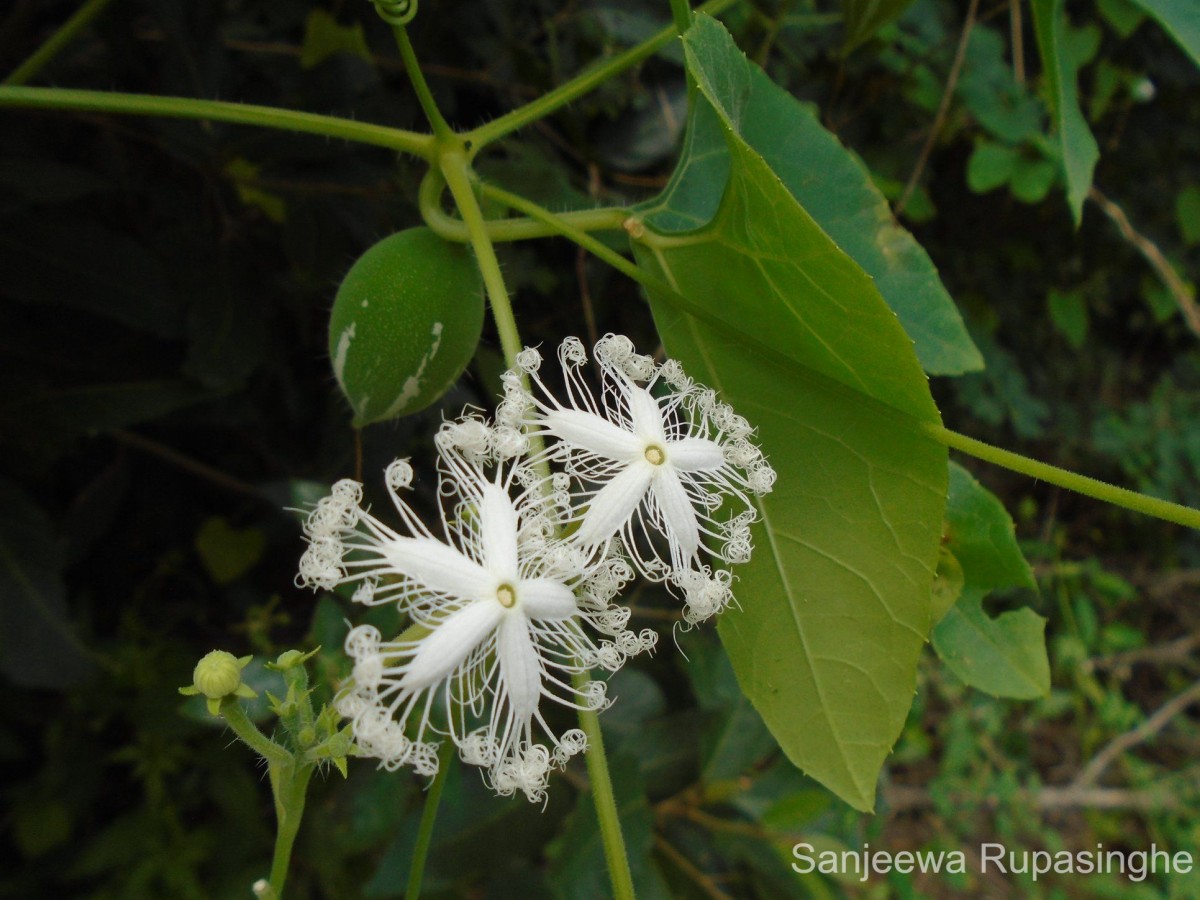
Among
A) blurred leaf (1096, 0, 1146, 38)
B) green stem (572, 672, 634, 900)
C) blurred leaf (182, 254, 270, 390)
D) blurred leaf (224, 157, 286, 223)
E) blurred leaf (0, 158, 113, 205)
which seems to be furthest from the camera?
blurred leaf (1096, 0, 1146, 38)

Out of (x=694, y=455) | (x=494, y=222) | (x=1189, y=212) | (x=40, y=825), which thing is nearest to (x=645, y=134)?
(x=494, y=222)

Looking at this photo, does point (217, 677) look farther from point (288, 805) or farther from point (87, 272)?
point (87, 272)

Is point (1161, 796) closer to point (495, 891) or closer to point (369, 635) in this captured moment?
point (495, 891)

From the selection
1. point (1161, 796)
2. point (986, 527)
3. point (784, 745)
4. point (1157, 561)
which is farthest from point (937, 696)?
point (784, 745)

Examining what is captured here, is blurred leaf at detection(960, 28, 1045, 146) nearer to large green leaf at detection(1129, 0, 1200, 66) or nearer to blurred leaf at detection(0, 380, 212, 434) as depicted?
large green leaf at detection(1129, 0, 1200, 66)

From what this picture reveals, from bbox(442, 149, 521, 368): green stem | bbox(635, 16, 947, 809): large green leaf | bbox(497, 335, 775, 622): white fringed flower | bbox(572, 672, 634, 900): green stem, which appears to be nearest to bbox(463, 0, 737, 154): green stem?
bbox(442, 149, 521, 368): green stem

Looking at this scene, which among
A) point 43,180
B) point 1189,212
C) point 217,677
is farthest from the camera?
point 1189,212

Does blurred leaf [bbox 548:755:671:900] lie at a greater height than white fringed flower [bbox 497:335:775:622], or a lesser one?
lesser
